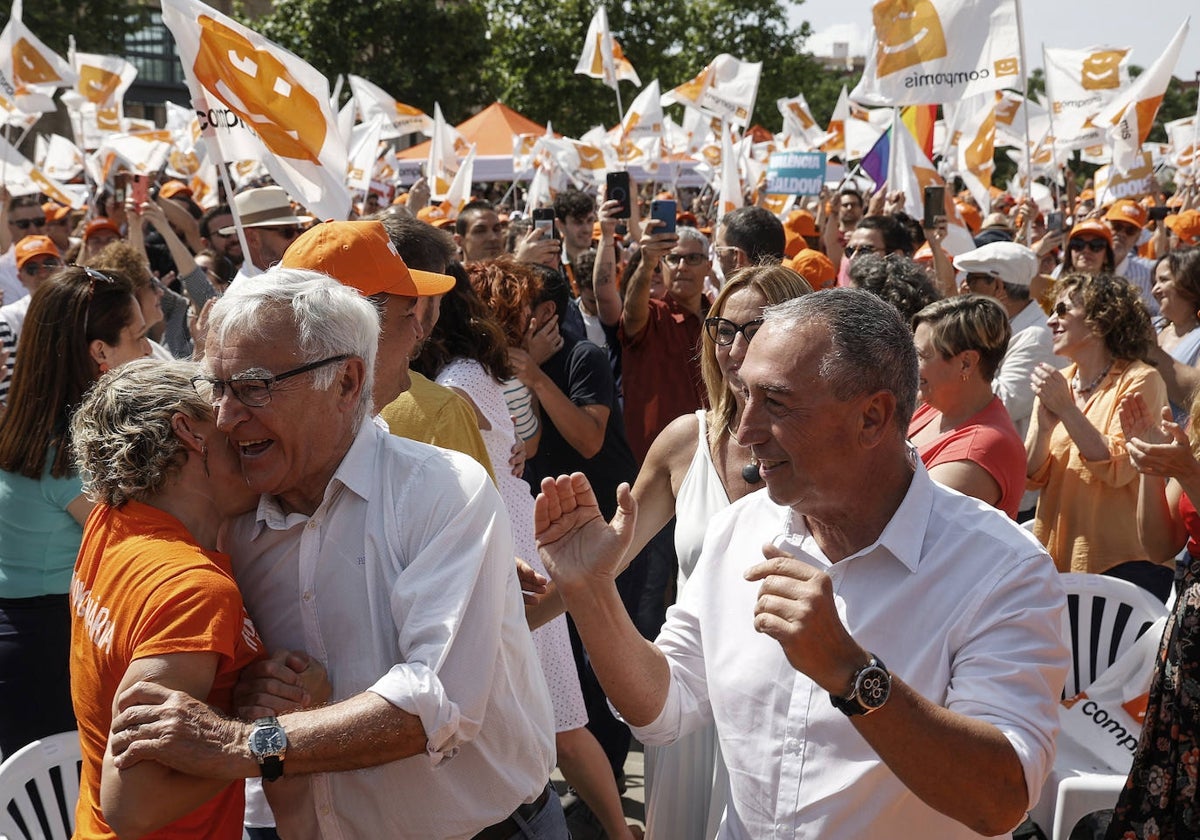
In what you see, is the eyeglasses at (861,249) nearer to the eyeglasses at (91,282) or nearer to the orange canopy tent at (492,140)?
the eyeglasses at (91,282)

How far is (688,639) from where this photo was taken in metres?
2.60

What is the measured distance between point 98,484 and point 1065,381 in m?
3.70

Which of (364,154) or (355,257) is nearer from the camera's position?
(355,257)

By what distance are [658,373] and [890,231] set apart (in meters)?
2.63

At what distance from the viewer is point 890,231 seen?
8.27 metres

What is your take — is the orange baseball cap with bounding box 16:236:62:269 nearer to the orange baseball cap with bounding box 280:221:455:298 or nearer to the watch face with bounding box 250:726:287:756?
the orange baseball cap with bounding box 280:221:455:298

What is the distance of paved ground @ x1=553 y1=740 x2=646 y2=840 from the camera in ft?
15.4

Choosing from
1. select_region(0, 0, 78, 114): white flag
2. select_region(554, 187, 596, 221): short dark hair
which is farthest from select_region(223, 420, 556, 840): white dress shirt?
select_region(0, 0, 78, 114): white flag

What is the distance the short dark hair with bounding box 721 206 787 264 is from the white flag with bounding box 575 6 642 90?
24.2 feet

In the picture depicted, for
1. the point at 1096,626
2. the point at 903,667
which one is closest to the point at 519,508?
the point at 1096,626

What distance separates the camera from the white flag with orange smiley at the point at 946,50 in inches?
326

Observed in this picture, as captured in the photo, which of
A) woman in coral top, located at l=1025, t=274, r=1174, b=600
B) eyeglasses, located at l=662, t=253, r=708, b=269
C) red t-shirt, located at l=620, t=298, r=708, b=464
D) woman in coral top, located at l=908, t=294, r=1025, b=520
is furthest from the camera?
eyeglasses, located at l=662, t=253, r=708, b=269

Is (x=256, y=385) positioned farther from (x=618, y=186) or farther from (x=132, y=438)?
(x=618, y=186)

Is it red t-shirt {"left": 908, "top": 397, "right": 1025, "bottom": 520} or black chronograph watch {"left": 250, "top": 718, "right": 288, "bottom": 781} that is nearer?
black chronograph watch {"left": 250, "top": 718, "right": 288, "bottom": 781}
